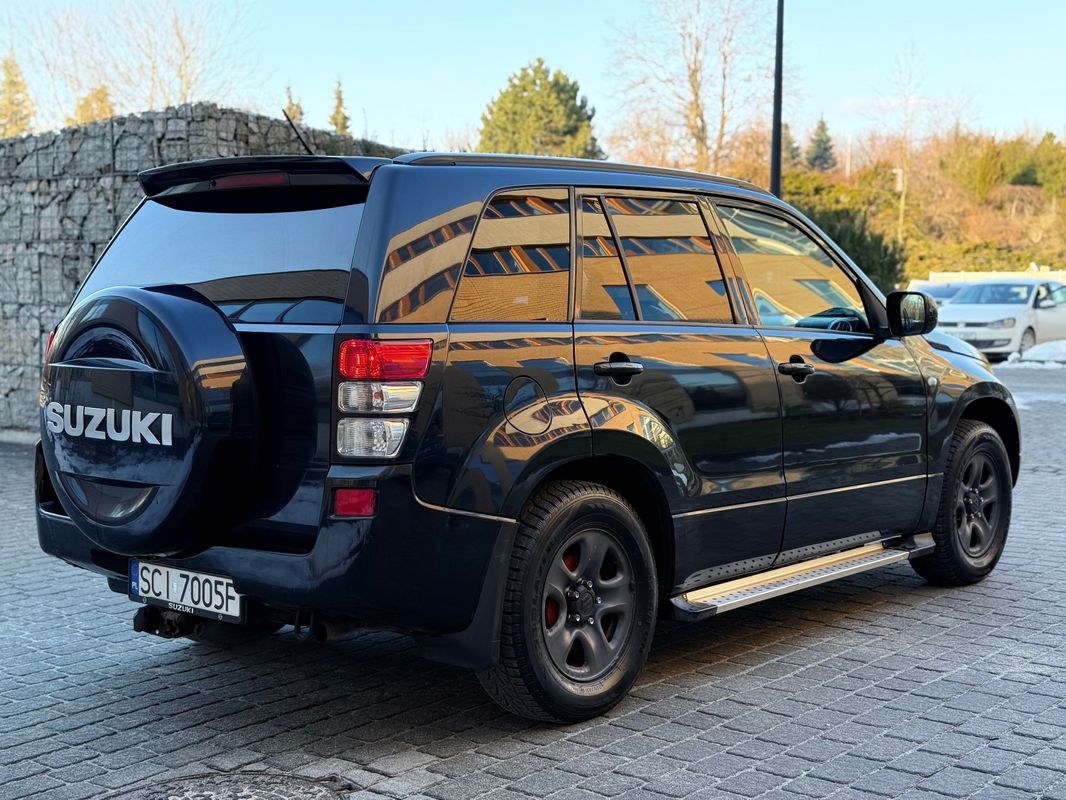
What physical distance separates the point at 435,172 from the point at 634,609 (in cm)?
168

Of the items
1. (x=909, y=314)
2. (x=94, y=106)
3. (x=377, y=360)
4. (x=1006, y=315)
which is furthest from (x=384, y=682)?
(x=94, y=106)

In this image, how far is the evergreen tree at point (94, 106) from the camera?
29812mm

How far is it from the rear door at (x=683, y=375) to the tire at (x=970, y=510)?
1.50 meters

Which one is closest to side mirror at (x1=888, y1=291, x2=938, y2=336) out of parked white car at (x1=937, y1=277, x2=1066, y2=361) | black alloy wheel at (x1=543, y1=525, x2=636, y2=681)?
black alloy wheel at (x1=543, y1=525, x2=636, y2=681)

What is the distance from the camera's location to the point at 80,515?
4230 millimetres

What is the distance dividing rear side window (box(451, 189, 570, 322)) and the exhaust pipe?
1023mm

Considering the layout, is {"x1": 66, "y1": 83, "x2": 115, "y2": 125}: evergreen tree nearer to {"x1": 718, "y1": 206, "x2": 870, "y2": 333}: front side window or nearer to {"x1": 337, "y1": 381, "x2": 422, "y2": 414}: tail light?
{"x1": 718, "y1": 206, "x2": 870, "y2": 333}: front side window

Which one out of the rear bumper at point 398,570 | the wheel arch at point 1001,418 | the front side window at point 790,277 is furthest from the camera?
the wheel arch at point 1001,418

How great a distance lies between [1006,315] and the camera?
24328mm

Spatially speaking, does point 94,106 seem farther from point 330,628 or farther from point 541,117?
point 541,117

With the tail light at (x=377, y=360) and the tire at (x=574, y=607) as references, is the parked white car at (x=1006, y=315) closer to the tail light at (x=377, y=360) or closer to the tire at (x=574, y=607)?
the tire at (x=574, y=607)

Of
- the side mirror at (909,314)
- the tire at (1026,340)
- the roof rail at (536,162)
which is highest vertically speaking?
the roof rail at (536,162)

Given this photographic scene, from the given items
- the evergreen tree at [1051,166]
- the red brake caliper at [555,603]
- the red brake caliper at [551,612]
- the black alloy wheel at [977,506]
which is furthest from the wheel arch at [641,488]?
the evergreen tree at [1051,166]

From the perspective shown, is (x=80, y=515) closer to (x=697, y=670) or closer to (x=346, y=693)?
(x=346, y=693)
